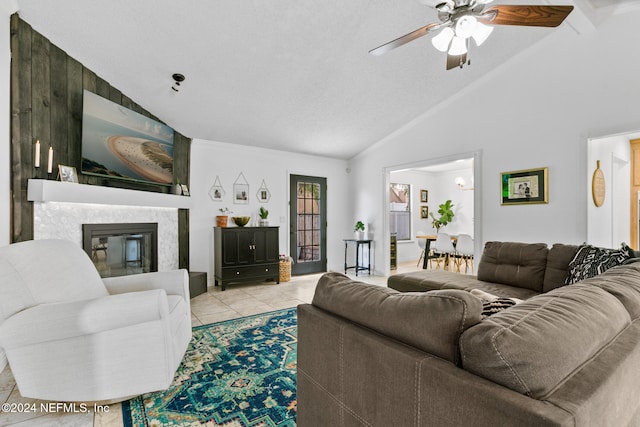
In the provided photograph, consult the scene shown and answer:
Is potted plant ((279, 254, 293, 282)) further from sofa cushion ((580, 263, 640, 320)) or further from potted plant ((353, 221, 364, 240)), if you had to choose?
sofa cushion ((580, 263, 640, 320))

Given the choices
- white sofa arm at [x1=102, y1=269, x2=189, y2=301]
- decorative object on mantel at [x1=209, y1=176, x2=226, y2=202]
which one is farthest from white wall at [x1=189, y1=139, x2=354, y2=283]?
white sofa arm at [x1=102, y1=269, x2=189, y2=301]

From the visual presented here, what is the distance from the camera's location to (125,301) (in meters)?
1.79

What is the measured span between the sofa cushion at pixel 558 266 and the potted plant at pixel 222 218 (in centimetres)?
421

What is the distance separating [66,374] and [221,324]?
1.55 metres

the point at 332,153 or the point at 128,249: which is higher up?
the point at 332,153

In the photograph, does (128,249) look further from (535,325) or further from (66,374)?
(535,325)

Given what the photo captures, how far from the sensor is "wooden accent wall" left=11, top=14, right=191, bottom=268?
236 centimetres

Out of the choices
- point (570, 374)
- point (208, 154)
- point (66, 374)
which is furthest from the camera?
point (208, 154)

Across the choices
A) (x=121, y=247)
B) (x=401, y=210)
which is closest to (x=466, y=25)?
(x=121, y=247)

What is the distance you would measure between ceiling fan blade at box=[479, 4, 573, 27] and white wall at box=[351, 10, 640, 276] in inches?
72.9

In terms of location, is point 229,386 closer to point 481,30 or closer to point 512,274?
point 512,274

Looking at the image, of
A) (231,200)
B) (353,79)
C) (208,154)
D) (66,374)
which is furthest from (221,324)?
(353,79)

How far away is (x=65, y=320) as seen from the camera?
1.68 metres

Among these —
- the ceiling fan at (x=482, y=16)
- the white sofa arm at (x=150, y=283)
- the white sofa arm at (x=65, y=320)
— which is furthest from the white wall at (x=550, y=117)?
the white sofa arm at (x=65, y=320)
